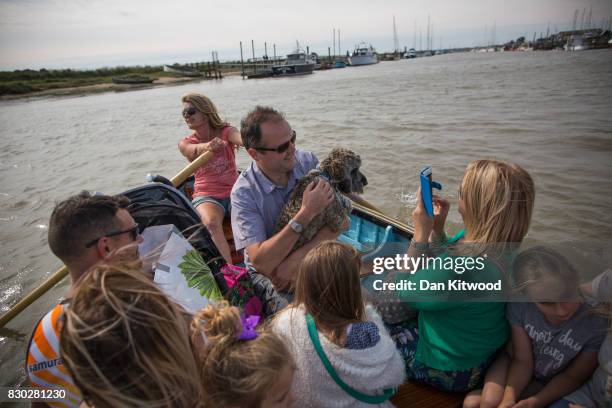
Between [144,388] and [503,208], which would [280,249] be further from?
[144,388]

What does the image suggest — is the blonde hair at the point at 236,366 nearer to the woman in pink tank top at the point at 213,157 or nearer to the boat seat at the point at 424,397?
the boat seat at the point at 424,397

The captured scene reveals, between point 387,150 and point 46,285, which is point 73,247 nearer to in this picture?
Answer: point 46,285

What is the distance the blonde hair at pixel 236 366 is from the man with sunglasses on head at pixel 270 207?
108 centimetres

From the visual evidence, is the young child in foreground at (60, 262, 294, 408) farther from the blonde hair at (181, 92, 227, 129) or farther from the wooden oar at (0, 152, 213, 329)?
the blonde hair at (181, 92, 227, 129)

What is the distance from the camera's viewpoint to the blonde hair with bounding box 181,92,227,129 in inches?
154

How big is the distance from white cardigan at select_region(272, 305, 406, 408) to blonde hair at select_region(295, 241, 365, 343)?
6 cm

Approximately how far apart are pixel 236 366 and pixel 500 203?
1.26 metres

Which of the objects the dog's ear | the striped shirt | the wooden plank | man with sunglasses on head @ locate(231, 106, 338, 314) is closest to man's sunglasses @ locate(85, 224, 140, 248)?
the striped shirt

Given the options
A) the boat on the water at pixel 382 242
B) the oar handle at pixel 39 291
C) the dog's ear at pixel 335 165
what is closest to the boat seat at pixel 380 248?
the boat on the water at pixel 382 242

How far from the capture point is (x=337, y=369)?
4.55 feet

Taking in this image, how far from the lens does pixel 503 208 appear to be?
162cm

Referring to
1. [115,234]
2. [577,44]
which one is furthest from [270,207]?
[577,44]

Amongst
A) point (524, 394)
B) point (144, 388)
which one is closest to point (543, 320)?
point (524, 394)

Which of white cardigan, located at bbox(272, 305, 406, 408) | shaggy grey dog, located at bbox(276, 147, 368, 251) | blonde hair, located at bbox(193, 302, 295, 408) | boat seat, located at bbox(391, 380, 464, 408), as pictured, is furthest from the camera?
shaggy grey dog, located at bbox(276, 147, 368, 251)
